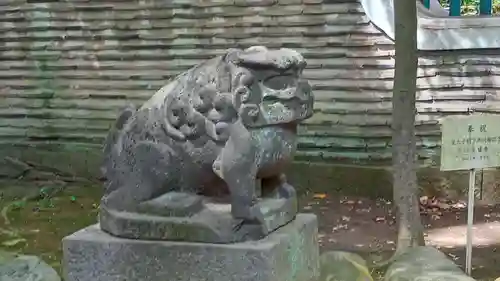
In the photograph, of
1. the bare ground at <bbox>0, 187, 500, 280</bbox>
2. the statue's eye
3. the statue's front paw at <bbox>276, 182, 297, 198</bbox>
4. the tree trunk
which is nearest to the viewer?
the statue's eye

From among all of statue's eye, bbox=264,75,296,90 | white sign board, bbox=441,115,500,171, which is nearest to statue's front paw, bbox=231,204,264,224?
statue's eye, bbox=264,75,296,90

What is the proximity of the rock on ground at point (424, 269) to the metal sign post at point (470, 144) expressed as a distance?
494 millimetres

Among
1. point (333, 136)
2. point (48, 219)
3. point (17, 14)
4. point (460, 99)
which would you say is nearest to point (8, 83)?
point (17, 14)

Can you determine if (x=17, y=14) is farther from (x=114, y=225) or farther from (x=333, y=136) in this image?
(x=114, y=225)

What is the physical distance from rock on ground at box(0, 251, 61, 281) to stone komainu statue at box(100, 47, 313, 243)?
68cm

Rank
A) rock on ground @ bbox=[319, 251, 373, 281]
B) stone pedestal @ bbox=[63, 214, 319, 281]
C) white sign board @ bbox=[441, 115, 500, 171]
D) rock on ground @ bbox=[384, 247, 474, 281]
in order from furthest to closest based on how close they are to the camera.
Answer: white sign board @ bbox=[441, 115, 500, 171]
rock on ground @ bbox=[319, 251, 373, 281]
rock on ground @ bbox=[384, 247, 474, 281]
stone pedestal @ bbox=[63, 214, 319, 281]

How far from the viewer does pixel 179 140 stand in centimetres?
299

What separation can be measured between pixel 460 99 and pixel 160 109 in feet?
15.0

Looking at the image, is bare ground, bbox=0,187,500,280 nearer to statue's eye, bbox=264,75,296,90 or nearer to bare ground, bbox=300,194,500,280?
bare ground, bbox=300,194,500,280

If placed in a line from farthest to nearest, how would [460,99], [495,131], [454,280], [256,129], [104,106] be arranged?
[104,106], [460,99], [495,131], [454,280], [256,129]

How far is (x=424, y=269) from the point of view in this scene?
12.0 feet

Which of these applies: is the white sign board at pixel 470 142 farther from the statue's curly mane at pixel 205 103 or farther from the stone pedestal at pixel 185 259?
the statue's curly mane at pixel 205 103

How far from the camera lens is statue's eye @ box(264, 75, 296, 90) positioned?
9.80ft

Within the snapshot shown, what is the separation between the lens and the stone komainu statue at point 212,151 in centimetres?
290
